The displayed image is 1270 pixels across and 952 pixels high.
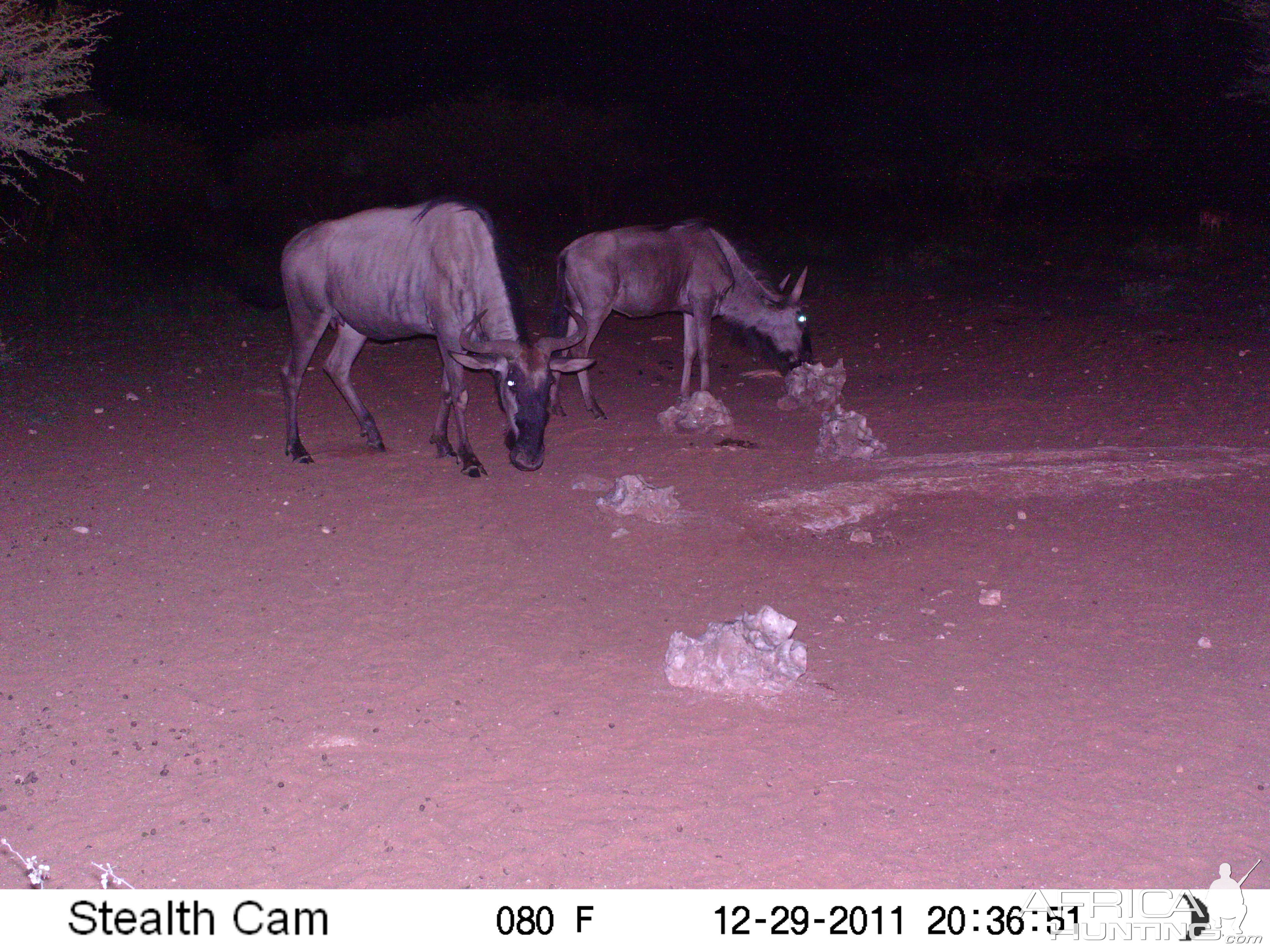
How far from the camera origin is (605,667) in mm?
5121

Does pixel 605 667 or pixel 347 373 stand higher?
pixel 605 667

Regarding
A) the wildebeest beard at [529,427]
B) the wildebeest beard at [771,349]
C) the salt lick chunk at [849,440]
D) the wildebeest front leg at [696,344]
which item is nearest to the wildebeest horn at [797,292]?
the wildebeest beard at [771,349]

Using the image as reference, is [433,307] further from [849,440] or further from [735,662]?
[735,662]

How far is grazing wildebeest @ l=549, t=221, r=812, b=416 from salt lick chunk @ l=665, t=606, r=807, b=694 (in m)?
5.18

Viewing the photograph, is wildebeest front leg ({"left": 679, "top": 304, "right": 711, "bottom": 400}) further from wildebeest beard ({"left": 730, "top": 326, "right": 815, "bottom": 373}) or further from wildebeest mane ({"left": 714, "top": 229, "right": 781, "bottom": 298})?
wildebeest mane ({"left": 714, "top": 229, "right": 781, "bottom": 298})

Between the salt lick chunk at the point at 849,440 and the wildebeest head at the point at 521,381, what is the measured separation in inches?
80.7

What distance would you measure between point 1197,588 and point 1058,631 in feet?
3.32

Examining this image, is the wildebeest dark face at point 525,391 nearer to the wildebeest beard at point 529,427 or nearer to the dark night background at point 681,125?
the wildebeest beard at point 529,427

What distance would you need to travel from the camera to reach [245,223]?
79.1 ft

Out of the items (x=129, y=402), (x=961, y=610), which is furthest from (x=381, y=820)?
Result: (x=129, y=402)

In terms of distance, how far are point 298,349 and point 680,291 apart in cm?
371

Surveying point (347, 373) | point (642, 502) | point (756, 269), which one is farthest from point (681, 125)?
point (642, 502)

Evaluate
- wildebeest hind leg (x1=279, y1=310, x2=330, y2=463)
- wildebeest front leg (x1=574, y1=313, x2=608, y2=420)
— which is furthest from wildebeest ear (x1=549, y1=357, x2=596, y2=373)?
wildebeest hind leg (x1=279, y1=310, x2=330, y2=463)

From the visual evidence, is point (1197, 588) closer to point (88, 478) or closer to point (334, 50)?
point (88, 478)
